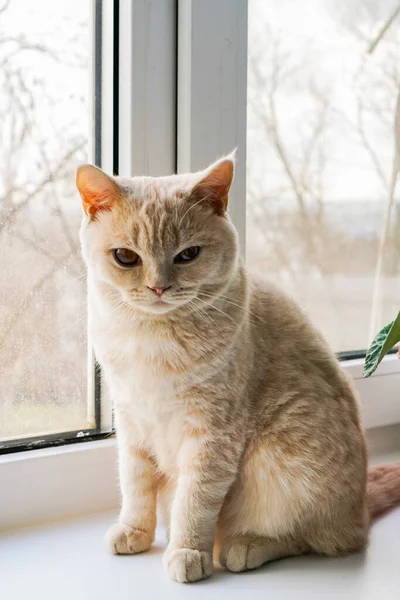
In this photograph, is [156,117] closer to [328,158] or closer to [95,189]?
[95,189]

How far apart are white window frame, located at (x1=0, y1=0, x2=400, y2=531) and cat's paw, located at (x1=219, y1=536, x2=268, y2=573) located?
0.32m

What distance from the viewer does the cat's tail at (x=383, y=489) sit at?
129cm

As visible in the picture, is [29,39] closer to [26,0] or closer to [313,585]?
[26,0]

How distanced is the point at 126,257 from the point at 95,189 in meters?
0.11

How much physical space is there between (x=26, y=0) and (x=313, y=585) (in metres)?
1.06

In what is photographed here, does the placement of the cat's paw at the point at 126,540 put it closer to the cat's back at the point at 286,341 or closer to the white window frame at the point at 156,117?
the white window frame at the point at 156,117

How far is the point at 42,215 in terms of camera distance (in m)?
1.26

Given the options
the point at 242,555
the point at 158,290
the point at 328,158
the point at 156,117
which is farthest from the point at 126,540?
the point at 328,158

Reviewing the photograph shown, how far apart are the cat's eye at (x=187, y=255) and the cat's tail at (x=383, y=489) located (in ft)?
1.90

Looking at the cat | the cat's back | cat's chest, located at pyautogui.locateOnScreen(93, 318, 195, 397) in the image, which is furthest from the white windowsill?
the cat's back

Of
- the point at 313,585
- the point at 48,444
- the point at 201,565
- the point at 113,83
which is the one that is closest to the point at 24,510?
the point at 48,444

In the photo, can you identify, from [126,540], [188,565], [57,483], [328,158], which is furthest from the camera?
[328,158]

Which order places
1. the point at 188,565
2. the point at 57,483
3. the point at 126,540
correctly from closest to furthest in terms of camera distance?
the point at 188,565, the point at 126,540, the point at 57,483

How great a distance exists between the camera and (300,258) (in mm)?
1678
